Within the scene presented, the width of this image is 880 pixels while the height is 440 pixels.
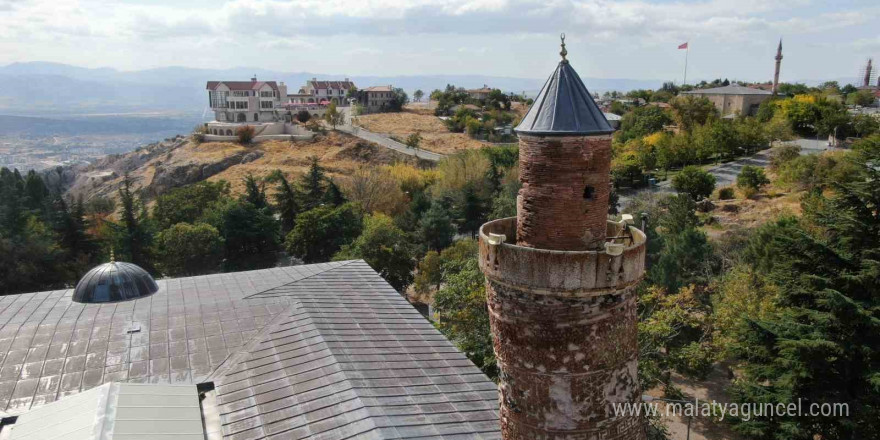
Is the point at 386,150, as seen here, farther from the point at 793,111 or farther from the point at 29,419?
the point at 29,419

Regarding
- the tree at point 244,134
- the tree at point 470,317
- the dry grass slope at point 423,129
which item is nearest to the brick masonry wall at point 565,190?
the tree at point 470,317

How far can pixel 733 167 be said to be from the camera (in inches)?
2338

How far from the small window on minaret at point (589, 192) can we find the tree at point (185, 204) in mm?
45999

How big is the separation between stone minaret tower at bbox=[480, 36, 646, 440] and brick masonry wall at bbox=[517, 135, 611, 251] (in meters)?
0.01

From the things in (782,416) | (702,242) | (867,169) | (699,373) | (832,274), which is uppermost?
(867,169)

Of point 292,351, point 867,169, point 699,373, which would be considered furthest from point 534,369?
point 699,373

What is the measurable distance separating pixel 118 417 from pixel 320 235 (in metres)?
30.6

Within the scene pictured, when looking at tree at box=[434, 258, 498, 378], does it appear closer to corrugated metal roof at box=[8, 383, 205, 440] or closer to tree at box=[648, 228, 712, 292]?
tree at box=[648, 228, 712, 292]

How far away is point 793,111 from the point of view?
6575cm

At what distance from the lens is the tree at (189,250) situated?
3972 cm

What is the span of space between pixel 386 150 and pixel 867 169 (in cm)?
6657

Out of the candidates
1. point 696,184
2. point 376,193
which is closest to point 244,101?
point 376,193

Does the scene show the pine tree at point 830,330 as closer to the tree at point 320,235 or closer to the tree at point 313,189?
the tree at point 320,235

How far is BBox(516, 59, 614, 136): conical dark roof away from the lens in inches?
313
